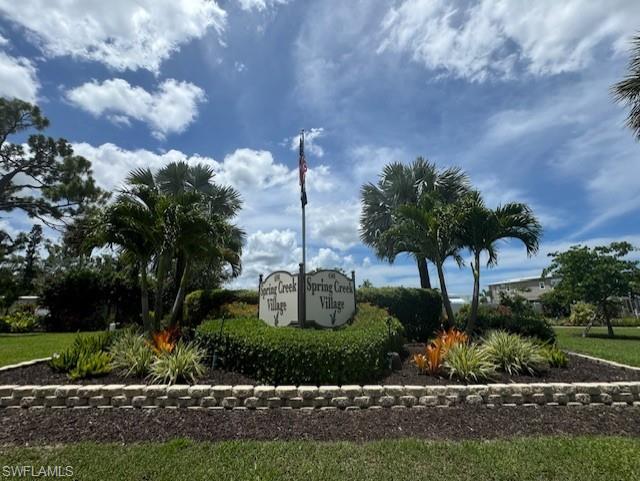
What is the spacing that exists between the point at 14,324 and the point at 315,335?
19.2 metres

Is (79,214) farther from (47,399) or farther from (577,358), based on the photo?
(577,358)

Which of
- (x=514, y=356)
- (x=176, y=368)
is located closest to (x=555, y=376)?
(x=514, y=356)

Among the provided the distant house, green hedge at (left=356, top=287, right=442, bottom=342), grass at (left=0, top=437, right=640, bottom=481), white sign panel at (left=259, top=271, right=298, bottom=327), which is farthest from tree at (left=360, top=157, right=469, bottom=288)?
the distant house

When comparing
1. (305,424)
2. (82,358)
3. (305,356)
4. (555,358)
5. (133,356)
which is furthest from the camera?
(555,358)

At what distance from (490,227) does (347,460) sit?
6.76 m

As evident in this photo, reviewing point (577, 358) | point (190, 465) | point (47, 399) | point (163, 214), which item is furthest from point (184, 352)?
point (577, 358)

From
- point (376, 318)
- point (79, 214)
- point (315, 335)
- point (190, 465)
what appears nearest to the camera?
point (190, 465)

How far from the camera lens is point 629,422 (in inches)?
167

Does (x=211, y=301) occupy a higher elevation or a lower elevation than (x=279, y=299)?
higher

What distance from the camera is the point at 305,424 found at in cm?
401

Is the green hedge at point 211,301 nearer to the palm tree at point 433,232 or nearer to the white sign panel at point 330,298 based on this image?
the white sign panel at point 330,298

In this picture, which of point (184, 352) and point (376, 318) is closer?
point (184, 352)

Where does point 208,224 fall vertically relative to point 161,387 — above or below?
above

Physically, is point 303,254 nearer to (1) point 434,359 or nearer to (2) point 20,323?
(1) point 434,359
